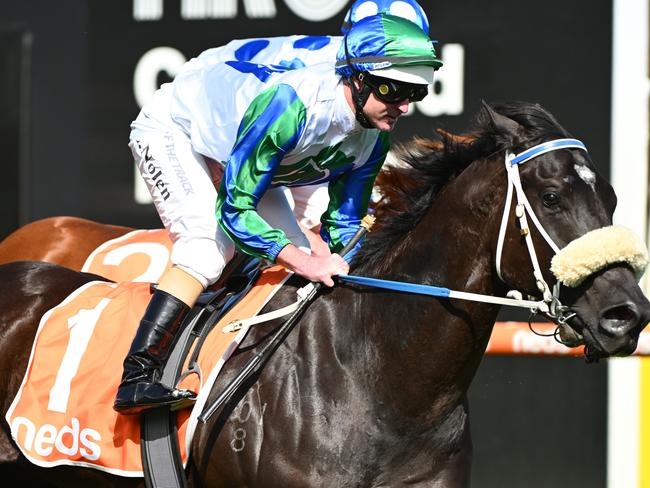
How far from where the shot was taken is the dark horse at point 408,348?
2859 millimetres

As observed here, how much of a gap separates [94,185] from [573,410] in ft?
8.80

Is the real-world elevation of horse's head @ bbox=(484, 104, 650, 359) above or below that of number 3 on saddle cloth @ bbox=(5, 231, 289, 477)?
above

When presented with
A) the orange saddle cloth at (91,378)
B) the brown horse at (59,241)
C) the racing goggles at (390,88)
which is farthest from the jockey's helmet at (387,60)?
the brown horse at (59,241)

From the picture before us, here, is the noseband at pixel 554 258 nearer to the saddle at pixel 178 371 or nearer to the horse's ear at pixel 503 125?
the horse's ear at pixel 503 125

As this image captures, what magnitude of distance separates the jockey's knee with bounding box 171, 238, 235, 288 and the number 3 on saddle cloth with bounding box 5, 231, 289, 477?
0.44 ft

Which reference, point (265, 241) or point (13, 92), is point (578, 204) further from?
point (13, 92)

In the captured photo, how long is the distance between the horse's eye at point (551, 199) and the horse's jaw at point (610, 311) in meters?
0.22

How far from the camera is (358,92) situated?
3.08 metres

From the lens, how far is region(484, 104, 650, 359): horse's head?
2.61m

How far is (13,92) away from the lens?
571 centimetres

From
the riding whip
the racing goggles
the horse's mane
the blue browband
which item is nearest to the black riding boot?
the riding whip

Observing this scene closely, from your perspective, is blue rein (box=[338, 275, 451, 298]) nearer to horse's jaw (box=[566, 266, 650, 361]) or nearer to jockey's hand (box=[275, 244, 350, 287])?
jockey's hand (box=[275, 244, 350, 287])

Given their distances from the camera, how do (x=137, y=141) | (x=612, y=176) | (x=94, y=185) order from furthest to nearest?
(x=94, y=185) → (x=612, y=176) → (x=137, y=141)

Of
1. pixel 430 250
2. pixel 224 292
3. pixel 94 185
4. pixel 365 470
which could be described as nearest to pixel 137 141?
pixel 224 292
